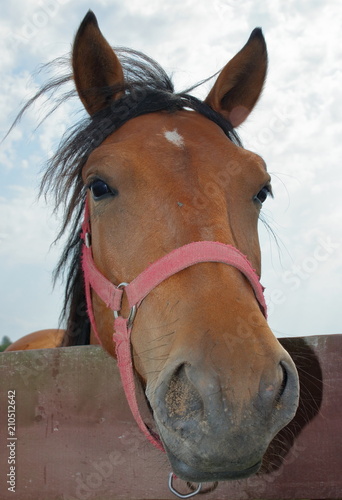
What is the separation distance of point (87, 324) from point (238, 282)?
170cm

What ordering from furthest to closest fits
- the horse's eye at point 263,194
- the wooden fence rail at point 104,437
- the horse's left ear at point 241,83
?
the horse's left ear at point 241,83
the horse's eye at point 263,194
the wooden fence rail at point 104,437

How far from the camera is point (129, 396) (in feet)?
6.75

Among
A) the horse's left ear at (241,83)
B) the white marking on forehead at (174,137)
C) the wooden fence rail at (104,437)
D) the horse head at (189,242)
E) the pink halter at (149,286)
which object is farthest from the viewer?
the horse's left ear at (241,83)

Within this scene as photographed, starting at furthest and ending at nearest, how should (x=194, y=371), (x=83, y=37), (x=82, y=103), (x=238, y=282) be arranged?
(x=82, y=103) → (x=83, y=37) → (x=238, y=282) → (x=194, y=371)

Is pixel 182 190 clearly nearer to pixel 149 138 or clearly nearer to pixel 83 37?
pixel 149 138

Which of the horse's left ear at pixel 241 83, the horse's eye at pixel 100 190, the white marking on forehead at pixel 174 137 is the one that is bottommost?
the horse's eye at pixel 100 190

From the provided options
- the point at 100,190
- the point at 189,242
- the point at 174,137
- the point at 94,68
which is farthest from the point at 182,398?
the point at 94,68

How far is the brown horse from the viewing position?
4.88ft

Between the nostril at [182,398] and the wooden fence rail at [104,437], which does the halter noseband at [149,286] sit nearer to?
the wooden fence rail at [104,437]

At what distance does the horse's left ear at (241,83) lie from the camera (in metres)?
3.06

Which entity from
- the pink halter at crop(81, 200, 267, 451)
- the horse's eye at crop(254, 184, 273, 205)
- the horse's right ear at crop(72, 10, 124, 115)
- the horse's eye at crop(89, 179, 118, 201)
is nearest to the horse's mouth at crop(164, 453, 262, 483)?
the pink halter at crop(81, 200, 267, 451)

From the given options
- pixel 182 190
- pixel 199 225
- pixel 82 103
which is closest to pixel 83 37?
pixel 82 103

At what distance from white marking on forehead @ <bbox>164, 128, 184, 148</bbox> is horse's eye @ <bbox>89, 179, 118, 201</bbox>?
0.41 meters

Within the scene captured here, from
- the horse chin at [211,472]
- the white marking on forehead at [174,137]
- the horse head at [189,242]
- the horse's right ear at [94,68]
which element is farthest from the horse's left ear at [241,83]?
the horse chin at [211,472]
